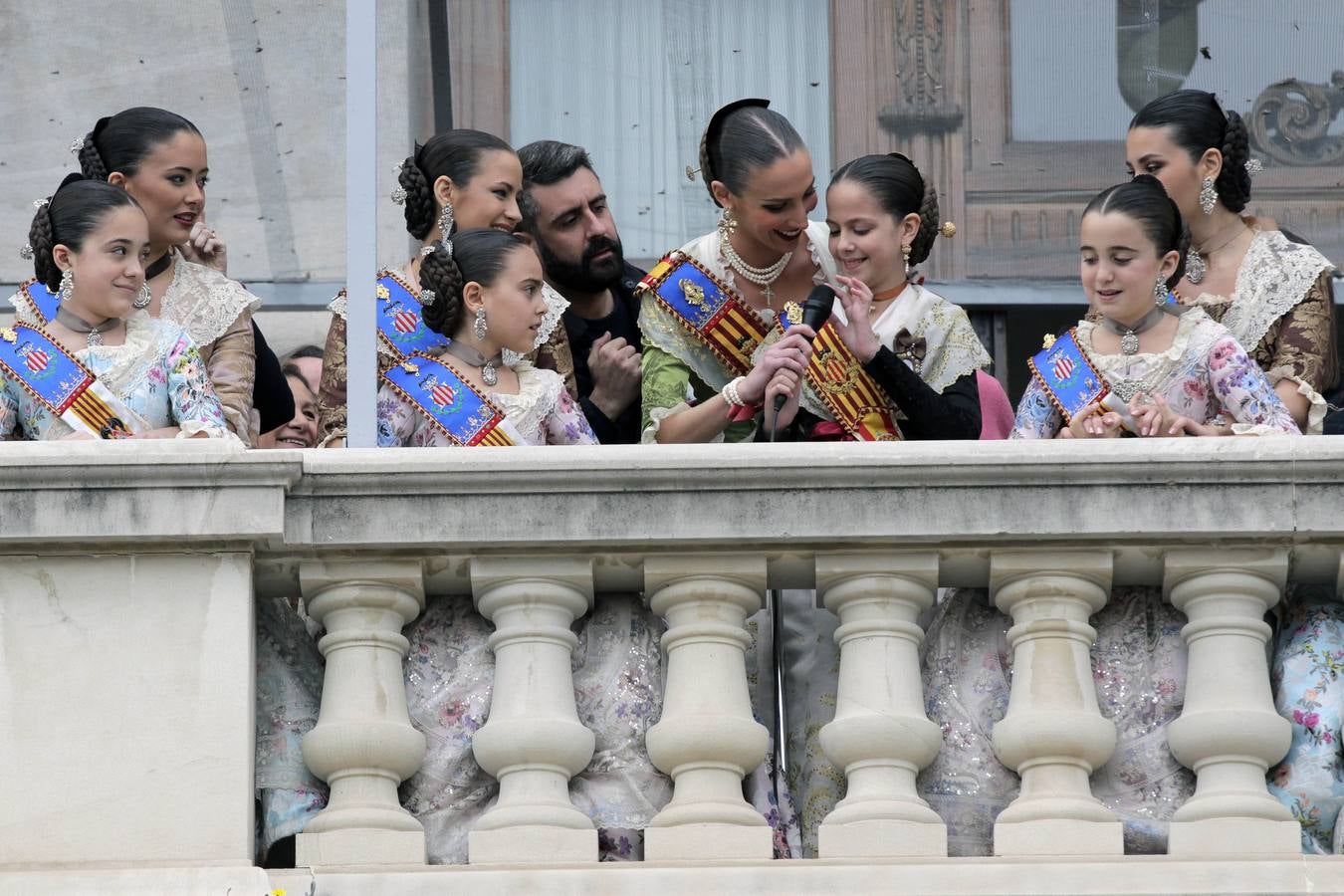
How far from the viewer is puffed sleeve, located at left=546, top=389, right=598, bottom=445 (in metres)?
6.77

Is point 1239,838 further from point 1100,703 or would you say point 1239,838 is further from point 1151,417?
point 1151,417

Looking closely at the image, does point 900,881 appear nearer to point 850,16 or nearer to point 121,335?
point 121,335

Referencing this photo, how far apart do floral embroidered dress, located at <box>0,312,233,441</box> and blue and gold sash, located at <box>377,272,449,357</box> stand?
0.59 m

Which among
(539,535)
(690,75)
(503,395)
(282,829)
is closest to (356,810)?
(282,829)

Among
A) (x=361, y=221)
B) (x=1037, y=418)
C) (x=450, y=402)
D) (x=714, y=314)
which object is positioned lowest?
(x=1037, y=418)

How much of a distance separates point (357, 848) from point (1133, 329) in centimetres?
229

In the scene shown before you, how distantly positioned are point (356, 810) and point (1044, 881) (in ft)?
4.38

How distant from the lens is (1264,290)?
6.98m

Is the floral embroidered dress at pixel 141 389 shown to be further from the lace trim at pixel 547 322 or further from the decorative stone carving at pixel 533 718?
the decorative stone carving at pixel 533 718

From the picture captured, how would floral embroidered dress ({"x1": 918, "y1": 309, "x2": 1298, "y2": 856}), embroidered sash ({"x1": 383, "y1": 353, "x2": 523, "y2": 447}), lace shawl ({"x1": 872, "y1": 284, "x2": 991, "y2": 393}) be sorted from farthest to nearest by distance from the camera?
lace shawl ({"x1": 872, "y1": 284, "x2": 991, "y2": 393}), embroidered sash ({"x1": 383, "y1": 353, "x2": 523, "y2": 447}), floral embroidered dress ({"x1": 918, "y1": 309, "x2": 1298, "y2": 856})

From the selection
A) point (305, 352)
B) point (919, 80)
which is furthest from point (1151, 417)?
point (305, 352)

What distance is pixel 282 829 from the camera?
5.62 meters

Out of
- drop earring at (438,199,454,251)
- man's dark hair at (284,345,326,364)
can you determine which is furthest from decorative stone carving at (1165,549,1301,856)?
man's dark hair at (284,345,326,364)

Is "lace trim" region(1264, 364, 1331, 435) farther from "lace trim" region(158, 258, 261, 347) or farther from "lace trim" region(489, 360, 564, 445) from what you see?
"lace trim" region(158, 258, 261, 347)
